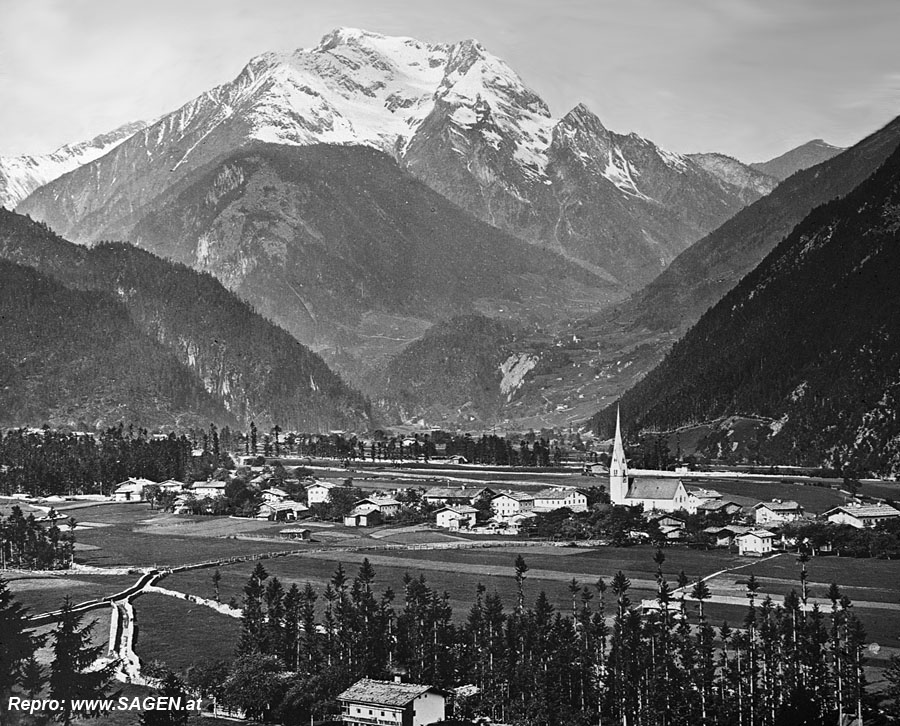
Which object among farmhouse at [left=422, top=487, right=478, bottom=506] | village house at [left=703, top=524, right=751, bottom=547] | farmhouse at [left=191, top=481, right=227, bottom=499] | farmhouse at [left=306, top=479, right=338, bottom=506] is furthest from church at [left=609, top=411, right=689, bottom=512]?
farmhouse at [left=191, top=481, right=227, bottom=499]

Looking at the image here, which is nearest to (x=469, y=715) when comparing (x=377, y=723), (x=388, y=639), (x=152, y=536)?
(x=377, y=723)

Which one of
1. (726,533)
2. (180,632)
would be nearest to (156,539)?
(180,632)

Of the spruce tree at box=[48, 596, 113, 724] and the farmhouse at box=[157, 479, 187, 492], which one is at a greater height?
the farmhouse at box=[157, 479, 187, 492]

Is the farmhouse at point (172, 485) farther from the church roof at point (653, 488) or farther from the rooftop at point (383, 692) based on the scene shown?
the rooftop at point (383, 692)

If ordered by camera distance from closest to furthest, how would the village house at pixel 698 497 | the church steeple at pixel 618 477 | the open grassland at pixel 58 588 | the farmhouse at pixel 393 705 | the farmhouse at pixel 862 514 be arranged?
the farmhouse at pixel 393 705
the open grassland at pixel 58 588
the farmhouse at pixel 862 514
the village house at pixel 698 497
the church steeple at pixel 618 477

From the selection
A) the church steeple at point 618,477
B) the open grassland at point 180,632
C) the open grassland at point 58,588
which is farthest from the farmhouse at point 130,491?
the open grassland at point 180,632

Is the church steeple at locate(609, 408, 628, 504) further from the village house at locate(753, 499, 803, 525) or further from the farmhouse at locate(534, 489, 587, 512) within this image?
the village house at locate(753, 499, 803, 525)

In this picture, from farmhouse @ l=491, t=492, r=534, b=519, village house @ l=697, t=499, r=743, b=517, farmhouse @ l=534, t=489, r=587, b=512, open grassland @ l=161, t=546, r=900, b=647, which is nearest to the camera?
open grassland @ l=161, t=546, r=900, b=647
